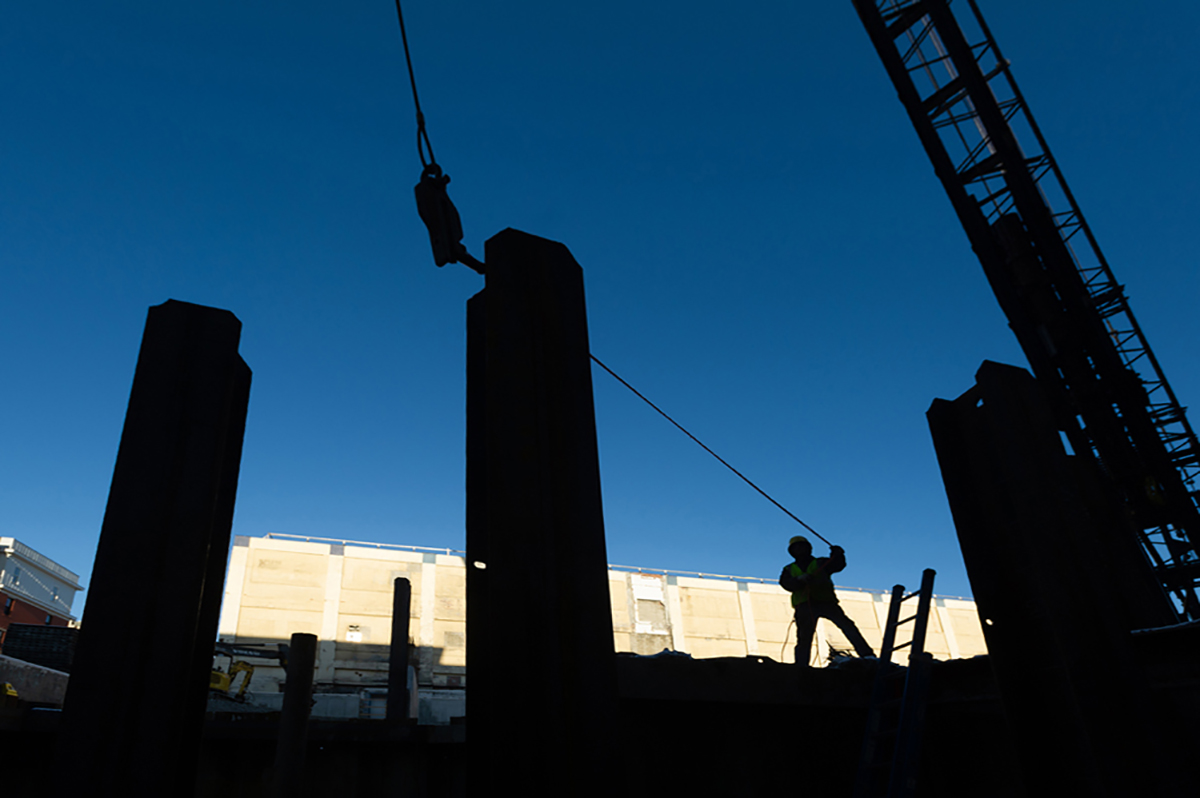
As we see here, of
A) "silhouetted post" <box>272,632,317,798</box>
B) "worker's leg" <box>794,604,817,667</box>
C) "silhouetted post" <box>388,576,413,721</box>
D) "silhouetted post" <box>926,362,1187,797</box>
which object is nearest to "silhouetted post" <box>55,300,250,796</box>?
"silhouetted post" <box>926,362,1187,797</box>

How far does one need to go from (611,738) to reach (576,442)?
938 millimetres

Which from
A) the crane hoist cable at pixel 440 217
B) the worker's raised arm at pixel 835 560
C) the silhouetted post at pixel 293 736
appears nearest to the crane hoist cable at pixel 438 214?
the crane hoist cable at pixel 440 217

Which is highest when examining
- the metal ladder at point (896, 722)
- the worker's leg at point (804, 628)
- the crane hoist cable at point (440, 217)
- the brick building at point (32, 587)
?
the brick building at point (32, 587)

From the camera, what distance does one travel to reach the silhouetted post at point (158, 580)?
2.40 meters

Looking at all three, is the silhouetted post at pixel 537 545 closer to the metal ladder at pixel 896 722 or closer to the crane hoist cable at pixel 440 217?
the crane hoist cable at pixel 440 217

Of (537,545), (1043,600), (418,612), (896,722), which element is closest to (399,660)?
(896,722)

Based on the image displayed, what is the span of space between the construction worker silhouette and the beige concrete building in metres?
19.4

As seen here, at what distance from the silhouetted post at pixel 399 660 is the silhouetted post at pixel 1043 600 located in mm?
6383

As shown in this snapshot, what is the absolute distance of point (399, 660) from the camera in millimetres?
8969

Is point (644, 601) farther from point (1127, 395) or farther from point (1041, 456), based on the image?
point (1041, 456)

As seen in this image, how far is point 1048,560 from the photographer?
115 inches

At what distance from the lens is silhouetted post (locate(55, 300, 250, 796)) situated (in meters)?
2.40

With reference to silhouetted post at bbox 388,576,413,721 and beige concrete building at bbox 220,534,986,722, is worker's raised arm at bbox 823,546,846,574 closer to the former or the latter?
silhouetted post at bbox 388,576,413,721

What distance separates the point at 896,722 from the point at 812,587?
3.35m
